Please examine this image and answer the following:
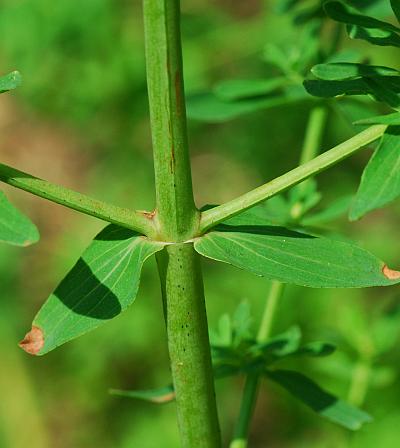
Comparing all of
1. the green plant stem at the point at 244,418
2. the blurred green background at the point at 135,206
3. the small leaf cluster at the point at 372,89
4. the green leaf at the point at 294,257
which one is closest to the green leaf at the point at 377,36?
the small leaf cluster at the point at 372,89

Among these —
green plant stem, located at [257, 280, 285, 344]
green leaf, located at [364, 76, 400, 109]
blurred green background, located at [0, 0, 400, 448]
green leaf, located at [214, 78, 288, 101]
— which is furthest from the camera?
blurred green background, located at [0, 0, 400, 448]

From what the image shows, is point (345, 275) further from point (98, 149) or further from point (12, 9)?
point (98, 149)

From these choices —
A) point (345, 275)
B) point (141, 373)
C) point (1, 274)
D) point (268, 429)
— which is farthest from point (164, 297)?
point (268, 429)

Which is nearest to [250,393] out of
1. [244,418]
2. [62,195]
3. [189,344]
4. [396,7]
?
[244,418]

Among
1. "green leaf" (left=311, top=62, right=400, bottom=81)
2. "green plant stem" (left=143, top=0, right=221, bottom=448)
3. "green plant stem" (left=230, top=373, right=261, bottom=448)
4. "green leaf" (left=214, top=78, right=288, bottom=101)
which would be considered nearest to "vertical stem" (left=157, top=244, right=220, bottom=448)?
"green plant stem" (left=143, top=0, right=221, bottom=448)

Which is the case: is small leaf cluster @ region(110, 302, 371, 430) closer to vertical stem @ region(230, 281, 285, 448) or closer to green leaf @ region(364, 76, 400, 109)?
vertical stem @ region(230, 281, 285, 448)
